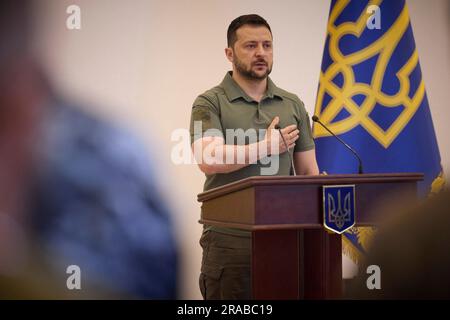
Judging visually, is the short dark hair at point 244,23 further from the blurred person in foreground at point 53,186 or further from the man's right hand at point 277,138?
the blurred person in foreground at point 53,186

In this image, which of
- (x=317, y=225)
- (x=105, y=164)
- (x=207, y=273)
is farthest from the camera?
(x=105, y=164)

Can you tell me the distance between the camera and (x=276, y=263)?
2.24m

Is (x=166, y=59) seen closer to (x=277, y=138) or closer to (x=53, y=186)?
(x=53, y=186)

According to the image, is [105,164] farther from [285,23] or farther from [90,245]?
[285,23]

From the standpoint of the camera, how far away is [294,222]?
2.11m

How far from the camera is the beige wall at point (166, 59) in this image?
4.00 metres

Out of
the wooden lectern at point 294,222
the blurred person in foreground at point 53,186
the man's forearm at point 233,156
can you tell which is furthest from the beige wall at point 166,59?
the wooden lectern at point 294,222

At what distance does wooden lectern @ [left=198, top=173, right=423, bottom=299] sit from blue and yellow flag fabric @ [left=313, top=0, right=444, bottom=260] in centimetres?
182

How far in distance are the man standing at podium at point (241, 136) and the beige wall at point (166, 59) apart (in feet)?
2.52

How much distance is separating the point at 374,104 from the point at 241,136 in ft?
4.58

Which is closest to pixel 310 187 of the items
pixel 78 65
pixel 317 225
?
pixel 317 225

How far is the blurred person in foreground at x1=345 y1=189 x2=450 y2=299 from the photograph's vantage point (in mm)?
772

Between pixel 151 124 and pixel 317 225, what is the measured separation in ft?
6.97

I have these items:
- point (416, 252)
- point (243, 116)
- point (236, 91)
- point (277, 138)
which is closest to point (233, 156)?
point (277, 138)
